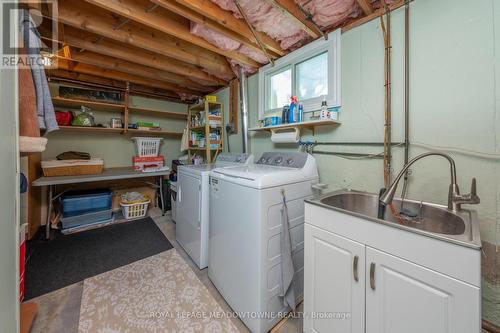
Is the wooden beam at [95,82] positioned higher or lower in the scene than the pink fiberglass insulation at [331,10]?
higher

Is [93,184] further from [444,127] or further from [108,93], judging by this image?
[444,127]

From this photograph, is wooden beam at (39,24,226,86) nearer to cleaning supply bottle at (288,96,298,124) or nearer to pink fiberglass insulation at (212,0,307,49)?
pink fiberglass insulation at (212,0,307,49)

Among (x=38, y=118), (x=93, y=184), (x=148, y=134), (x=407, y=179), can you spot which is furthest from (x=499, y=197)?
(x=93, y=184)

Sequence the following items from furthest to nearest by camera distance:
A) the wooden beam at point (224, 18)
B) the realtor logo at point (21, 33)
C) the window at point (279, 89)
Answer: the window at point (279, 89) → the wooden beam at point (224, 18) → the realtor logo at point (21, 33)

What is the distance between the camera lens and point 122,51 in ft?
6.93

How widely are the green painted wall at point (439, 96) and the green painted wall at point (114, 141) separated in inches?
132

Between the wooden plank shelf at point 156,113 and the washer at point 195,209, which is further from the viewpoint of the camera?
the wooden plank shelf at point 156,113

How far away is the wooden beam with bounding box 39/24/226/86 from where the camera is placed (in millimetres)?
1872

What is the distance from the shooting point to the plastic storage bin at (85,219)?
8.90ft

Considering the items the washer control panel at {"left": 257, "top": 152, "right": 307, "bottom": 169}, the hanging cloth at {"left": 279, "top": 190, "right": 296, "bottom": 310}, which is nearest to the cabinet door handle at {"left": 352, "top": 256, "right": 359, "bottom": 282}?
the hanging cloth at {"left": 279, "top": 190, "right": 296, "bottom": 310}

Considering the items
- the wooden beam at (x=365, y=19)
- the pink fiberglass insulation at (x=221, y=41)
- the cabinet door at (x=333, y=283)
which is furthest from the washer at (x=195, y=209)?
the wooden beam at (x=365, y=19)

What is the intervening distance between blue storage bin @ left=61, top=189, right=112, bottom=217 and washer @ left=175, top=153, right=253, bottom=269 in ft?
5.03

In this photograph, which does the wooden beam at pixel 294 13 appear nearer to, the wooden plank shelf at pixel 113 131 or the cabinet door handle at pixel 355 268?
the cabinet door handle at pixel 355 268

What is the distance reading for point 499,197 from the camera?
1.05 meters
